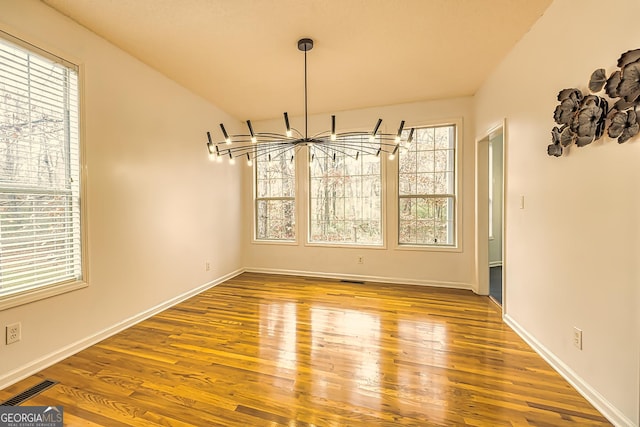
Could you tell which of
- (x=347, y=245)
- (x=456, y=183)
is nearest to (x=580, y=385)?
(x=456, y=183)

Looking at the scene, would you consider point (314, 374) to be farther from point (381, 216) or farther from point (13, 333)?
point (381, 216)

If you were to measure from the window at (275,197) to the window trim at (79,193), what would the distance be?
272cm

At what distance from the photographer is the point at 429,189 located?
4230mm

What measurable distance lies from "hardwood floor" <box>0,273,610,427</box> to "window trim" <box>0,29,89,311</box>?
56 cm

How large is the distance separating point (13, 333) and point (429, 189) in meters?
4.63

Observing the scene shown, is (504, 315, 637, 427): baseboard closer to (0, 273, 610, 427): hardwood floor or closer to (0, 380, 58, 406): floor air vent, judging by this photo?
(0, 273, 610, 427): hardwood floor

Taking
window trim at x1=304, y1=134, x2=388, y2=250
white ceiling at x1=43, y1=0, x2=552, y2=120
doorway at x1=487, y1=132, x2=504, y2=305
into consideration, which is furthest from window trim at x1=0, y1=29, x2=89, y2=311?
doorway at x1=487, y1=132, x2=504, y2=305

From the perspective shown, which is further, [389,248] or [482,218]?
[389,248]

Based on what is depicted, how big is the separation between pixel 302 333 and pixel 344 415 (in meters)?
1.10

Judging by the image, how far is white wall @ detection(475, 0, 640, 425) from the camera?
150cm

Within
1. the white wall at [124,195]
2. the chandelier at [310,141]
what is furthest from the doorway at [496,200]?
the white wall at [124,195]

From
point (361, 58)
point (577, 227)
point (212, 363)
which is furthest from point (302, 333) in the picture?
point (361, 58)

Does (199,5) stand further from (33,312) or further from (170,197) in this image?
(33,312)

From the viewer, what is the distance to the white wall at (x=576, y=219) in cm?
150
